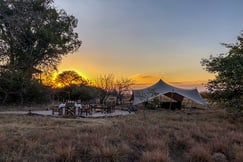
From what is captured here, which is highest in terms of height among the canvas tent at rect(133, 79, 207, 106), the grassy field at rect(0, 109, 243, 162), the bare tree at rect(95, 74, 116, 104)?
the bare tree at rect(95, 74, 116, 104)

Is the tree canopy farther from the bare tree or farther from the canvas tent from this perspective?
the canvas tent

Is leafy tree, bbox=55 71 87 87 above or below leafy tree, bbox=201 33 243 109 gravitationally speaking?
above

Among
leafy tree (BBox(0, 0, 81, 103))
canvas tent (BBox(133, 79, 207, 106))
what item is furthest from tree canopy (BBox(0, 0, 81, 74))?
canvas tent (BBox(133, 79, 207, 106))

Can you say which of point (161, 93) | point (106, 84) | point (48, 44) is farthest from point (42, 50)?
point (161, 93)

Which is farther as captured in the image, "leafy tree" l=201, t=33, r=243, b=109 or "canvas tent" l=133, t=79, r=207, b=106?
"canvas tent" l=133, t=79, r=207, b=106

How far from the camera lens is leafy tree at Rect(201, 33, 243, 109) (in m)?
14.8

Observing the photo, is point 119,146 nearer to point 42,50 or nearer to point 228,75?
point 228,75

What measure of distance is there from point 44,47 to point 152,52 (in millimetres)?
9876

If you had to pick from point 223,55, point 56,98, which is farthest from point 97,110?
point 56,98

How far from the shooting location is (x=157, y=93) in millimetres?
21656

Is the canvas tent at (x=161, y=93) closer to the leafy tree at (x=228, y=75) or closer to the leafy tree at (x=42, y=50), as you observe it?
the leafy tree at (x=228, y=75)

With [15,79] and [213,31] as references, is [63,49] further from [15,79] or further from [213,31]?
[213,31]

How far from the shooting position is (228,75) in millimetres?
15367

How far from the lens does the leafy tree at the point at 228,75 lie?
48.5 feet
